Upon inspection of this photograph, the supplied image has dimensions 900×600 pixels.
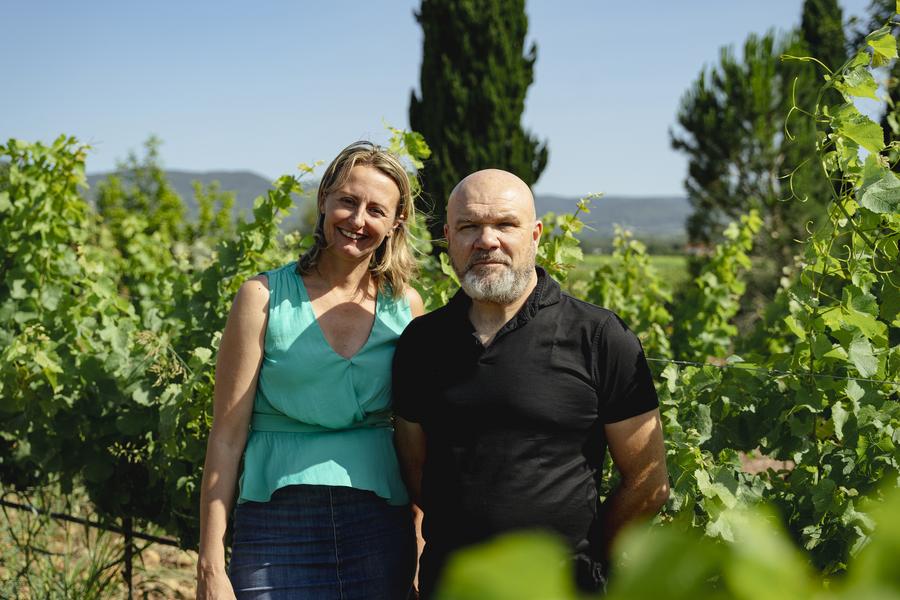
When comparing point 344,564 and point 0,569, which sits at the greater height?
point 344,564

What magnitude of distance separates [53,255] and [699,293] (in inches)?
124

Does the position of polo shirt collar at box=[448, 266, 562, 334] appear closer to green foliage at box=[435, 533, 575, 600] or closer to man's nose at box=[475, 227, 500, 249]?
man's nose at box=[475, 227, 500, 249]

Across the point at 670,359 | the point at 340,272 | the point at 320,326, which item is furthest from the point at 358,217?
the point at 670,359

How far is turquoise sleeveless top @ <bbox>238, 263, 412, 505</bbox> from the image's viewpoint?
2115mm

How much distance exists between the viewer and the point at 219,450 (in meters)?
2.12

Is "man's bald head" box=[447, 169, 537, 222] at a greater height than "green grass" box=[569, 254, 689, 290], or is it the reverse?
"man's bald head" box=[447, 169, 537, 222]

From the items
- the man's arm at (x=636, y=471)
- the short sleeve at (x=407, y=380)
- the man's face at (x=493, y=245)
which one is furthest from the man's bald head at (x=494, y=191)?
the man's arm at (x=636, y=471)

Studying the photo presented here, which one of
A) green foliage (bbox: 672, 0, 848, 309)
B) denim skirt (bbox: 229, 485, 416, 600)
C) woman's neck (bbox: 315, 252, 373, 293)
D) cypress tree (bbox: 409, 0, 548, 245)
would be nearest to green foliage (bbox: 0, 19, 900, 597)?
woman's neck (bbox: 315, 252, 373, 293)

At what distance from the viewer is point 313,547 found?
2109mm

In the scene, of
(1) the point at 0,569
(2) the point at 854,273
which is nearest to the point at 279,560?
(2) the point at 854,273

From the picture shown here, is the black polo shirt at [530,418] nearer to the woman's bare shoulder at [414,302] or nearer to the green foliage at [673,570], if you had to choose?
the woman's bare shoulder at [414,302]

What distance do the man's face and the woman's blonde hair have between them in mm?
294

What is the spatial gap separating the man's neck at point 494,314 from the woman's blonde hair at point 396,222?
0.32 m

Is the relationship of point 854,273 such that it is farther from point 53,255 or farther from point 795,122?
point 795,122
